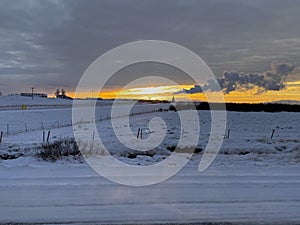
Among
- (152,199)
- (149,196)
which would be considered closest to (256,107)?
(149,196)

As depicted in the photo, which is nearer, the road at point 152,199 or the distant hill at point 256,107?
the road at point 152,199

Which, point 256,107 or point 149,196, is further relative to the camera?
point 256,107

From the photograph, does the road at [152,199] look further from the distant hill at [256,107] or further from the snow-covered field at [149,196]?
the distant hill at [256,107]

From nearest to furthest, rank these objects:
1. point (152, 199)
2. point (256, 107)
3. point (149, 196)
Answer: point (152, 199) < point (149, 196) < point (256, 107)

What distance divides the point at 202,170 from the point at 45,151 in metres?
5.77

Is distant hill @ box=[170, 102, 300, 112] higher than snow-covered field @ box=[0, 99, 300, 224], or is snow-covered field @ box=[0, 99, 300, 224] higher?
distant hill @ box=[170, 102, 300, 112]

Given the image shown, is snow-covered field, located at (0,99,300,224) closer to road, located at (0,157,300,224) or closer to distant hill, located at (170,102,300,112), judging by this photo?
road, located at (0,157,300,224)

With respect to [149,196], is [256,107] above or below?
above

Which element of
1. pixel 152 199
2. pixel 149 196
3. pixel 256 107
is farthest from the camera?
pixel 256 107

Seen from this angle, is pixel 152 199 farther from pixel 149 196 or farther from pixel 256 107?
pixel 256 107

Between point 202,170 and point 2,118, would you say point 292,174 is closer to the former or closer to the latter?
point 202,170

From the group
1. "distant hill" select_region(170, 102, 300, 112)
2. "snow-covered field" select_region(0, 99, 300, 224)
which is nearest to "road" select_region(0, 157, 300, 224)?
"snow-covered field" select_region(0, 99, 300, 224)

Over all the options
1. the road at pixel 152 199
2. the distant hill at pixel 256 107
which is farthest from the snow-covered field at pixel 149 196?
the distant hill at pixel 256 107

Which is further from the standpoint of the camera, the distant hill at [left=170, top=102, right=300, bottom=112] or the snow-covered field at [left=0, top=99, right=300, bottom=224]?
the distant hill at [left=170, top=102, right=300, bottom=112]
